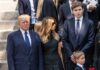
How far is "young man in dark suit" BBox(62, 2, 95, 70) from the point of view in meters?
8.99

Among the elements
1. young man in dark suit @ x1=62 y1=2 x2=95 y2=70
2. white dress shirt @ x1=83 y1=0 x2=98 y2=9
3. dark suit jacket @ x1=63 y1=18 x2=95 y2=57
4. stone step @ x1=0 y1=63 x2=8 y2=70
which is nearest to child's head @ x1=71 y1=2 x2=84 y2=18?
young man in dark suit @ x1=62 y1=2 x2=95 y2=70

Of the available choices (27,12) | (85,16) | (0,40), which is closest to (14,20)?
(0,40)

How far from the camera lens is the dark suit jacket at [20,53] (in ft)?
27.3

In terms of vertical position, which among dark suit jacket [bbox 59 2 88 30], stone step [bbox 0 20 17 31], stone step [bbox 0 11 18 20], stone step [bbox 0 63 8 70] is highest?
dark suit jacket [bbox 59 2 88 30]

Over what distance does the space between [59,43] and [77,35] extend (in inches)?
14.7

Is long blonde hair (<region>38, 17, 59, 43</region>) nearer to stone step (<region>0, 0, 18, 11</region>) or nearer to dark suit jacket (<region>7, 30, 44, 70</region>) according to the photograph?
dark suit jacket (<region>7, 30, 44, 70</region>)

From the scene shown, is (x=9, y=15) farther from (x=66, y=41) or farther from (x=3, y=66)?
(x=66, y=41)

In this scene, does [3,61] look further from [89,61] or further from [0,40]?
[89,61]

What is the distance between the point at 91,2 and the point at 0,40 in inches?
88.0

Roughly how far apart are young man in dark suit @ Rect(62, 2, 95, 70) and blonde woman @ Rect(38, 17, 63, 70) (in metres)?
0.33

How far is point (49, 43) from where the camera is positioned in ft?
28.6

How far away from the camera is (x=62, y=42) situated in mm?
9031

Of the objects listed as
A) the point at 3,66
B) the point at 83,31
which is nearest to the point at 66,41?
the point at 83,31

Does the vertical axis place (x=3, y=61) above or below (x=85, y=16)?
below
